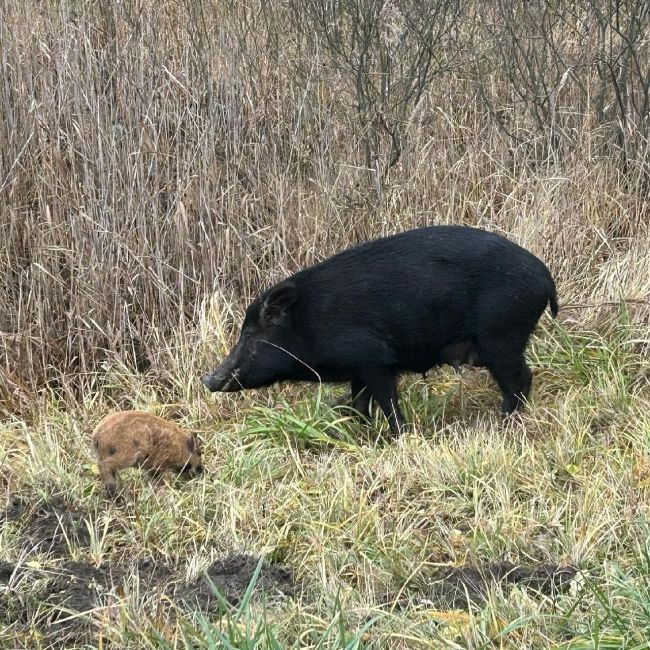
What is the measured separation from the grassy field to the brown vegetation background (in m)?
0.02

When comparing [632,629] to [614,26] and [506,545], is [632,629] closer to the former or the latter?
[506,545]

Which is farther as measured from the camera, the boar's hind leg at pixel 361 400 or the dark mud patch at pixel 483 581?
the boar's hind leg at pixel 361 400

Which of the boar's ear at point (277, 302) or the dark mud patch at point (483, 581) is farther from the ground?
the boar's ear at point (277, 302)

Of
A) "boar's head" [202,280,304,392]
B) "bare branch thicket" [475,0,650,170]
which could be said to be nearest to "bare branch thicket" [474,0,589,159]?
"bare branch thicket" [475,0,650,170]

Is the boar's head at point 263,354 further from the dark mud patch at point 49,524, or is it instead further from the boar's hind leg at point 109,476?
the dark mud patch at point 49,524

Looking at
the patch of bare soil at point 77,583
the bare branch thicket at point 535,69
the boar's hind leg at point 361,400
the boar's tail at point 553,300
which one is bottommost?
the boar's hind leg at point 361,400

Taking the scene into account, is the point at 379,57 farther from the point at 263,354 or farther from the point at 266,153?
the point at 263,354

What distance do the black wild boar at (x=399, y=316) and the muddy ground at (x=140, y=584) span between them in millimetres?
1659

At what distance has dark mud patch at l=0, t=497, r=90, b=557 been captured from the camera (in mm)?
4922

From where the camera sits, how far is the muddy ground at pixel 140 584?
423 centimetres

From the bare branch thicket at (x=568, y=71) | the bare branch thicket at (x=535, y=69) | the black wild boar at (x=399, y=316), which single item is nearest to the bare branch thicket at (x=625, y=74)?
the bare branch thicket at (x=568, y=71)

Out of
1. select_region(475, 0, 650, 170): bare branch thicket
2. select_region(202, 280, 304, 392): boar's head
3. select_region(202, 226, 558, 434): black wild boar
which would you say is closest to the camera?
select_region(202, 226, 558, 434): black wild boar

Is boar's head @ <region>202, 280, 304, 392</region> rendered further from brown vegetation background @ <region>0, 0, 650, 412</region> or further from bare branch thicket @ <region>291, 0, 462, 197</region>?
bare branch thicket @ <region>291, 0, 462, 197</region>

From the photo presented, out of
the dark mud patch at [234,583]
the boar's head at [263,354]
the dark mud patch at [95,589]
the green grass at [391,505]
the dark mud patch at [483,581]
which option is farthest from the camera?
the boar's head at [263,354]
